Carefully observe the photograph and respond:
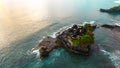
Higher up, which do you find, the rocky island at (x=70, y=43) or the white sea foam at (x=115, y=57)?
the rocky island at (x=70, y=43)

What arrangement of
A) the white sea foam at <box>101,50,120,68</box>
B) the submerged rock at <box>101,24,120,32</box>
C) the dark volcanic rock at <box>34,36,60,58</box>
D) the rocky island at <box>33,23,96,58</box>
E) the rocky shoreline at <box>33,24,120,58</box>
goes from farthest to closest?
→ 1. the submerged rock at <box>101,24,120,32</box>
2. the rocky island at <box>33,23,96,58</box>
3. the rocky shoreline at <box>33,24,120,58</box>
4. the dark volcanic rock at <box>34,36,60,58</box>
5. the white sea foam at <box>101,50,120,68</box>

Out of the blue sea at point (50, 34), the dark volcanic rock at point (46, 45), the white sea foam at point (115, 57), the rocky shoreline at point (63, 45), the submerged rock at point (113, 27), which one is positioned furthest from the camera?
the submerged rock at point (113, 27)

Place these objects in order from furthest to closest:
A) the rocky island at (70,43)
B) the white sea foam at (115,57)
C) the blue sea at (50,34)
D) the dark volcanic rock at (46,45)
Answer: the rocky island at (70,43)
the dark volcanic rock at (46,45)
the blue sea at (50,34)
the white sea foam at (115,57)

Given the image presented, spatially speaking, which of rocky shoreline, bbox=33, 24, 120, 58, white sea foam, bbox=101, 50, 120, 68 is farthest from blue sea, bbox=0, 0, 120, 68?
rocky shoreline, bbox=33, 24, 120, 58

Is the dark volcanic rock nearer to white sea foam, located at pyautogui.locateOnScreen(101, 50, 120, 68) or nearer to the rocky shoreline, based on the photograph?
the rocky shoreline

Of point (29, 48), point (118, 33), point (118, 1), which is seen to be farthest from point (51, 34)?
point (118, 1)

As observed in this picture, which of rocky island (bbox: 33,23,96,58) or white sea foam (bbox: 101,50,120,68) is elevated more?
rocky island (bbox: 33,23,96,58)

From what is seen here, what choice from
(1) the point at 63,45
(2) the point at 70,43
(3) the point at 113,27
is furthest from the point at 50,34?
(3) the point at 113,27

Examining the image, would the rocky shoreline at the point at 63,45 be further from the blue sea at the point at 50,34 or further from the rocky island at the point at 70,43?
the blue sea at the point at 50,34

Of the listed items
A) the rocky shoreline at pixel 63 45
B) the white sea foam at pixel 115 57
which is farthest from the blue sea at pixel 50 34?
the rocky shoreline at pixel 63 45

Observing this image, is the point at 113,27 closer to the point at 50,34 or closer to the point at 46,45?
the point at 50,34
